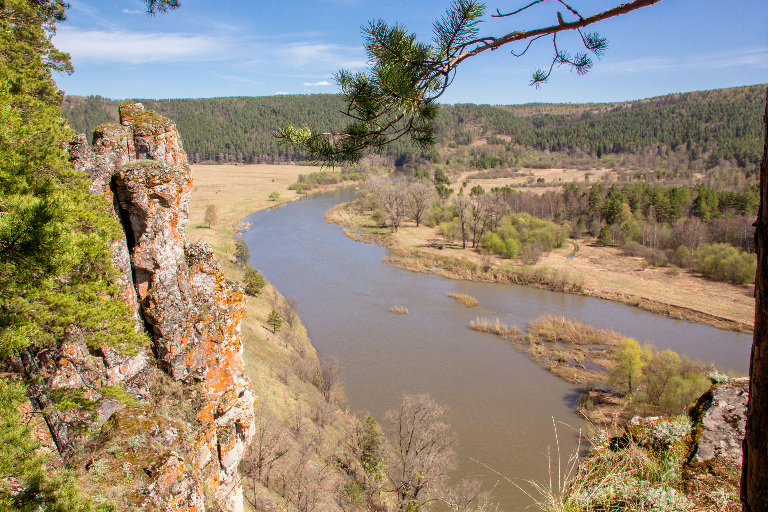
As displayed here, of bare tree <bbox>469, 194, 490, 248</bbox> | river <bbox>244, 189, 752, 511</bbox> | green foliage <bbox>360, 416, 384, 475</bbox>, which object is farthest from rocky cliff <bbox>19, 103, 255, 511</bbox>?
bare tree <bbox>469, 194, 490, 248</bbox>

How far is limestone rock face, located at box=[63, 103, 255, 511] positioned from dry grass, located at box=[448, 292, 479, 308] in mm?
21725

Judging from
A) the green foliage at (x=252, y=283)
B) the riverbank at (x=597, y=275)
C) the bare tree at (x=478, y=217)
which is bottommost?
the riverbank at (x=597, y=275)

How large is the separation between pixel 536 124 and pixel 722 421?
154 meters

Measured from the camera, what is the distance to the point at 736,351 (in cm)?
2245

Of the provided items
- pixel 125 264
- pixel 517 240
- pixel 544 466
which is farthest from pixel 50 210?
pixel 517 240

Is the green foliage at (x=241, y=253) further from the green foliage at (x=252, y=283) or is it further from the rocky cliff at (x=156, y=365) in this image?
the rocky cliff at (x=156, y=365)

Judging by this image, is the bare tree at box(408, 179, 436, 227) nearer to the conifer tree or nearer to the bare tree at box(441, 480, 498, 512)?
the bare tree at box(441, 480, 498, 512)

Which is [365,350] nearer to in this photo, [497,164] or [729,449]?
[729,449]

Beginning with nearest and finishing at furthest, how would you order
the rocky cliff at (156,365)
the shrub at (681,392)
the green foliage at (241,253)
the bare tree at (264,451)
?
the rocky cliff at (156,365)
the bare tree at (264,451)
the shrub at (681,392)
the green foliage at (241,253)

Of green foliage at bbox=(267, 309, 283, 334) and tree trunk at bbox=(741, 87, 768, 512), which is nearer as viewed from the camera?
tree trunk at bbox=(741, 87, 768, 512)

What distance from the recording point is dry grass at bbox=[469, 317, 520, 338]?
2383 cm

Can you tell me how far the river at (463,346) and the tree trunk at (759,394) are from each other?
454 inches

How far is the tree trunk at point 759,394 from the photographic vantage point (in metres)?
1.55

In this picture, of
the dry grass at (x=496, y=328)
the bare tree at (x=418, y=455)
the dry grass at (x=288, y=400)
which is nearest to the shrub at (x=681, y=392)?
the dry grass at (x=496, y=328)
